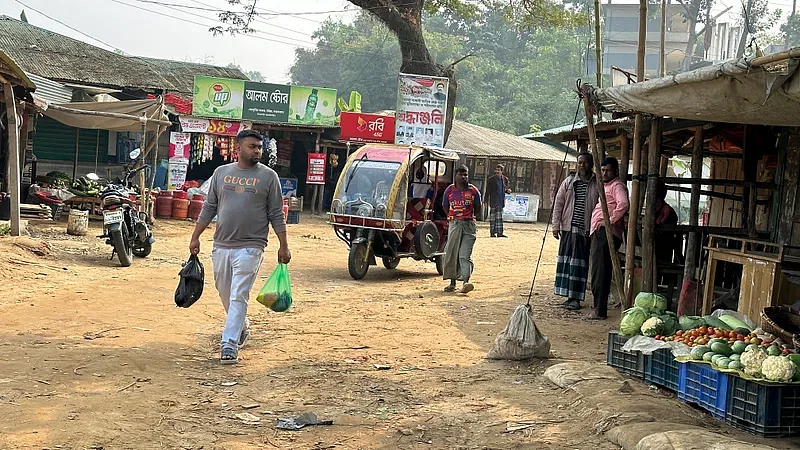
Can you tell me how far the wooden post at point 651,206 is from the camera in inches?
328

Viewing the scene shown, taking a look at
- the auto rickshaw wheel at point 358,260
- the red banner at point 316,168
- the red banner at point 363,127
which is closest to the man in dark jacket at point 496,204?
the red banner at point 363,127

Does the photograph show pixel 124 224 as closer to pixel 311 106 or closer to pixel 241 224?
pixel 241 224

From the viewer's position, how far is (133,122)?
60.6ft

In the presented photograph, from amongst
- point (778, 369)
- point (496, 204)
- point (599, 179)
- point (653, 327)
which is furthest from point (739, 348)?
point (496, 204)

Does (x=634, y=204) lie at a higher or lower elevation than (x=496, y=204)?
higher

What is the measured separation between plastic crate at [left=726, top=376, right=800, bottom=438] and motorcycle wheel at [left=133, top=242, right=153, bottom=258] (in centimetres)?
1039

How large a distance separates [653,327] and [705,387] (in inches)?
38.9

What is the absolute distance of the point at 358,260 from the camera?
43.1 feet

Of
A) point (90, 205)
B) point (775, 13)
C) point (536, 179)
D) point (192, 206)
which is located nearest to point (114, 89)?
point (192, 206)

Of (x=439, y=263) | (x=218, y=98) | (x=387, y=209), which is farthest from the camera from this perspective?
(x=218, y=98)

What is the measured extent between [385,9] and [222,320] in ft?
57.6

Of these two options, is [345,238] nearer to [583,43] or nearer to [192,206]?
[192,206]

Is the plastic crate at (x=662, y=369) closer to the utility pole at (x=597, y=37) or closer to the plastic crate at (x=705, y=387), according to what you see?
the plastic crate at (x=705, y=387)

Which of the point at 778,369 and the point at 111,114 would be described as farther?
the point at 111,114
